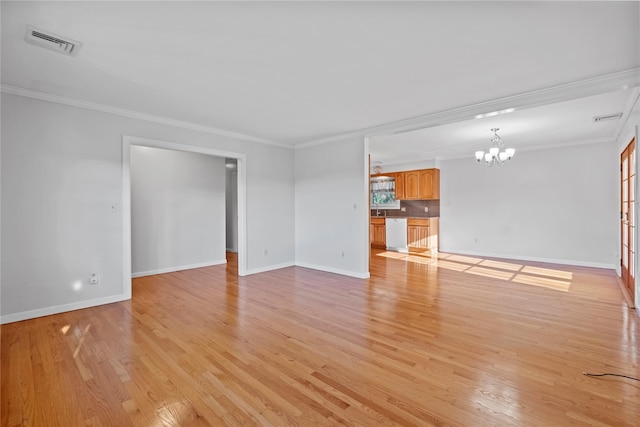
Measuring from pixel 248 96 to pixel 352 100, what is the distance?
1297mm

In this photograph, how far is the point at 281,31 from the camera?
7.29 feet

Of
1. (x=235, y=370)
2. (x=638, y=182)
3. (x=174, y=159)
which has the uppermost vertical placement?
(x=174, y=159)

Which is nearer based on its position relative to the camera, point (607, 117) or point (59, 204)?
point (59, 204)

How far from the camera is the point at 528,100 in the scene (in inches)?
135

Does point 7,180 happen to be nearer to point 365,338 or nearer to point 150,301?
point 150,301

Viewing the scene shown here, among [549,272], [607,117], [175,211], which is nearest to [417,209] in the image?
[549,272]

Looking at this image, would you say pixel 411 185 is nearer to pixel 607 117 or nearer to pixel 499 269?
pixel 499 269

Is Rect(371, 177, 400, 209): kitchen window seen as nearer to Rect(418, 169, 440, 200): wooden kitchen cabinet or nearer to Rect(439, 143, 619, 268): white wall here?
Rect(418, 169, 440, 200): wooden kitchen cabinet

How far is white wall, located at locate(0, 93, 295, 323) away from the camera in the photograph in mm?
Result: 3238

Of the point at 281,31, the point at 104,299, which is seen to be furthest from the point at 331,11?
the point at 104,299

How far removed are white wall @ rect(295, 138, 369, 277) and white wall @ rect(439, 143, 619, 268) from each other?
12.6ft

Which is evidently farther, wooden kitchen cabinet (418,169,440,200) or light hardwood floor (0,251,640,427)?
wooden kitchen cabinet (418,169,440,200)

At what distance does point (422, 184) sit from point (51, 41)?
301 inches

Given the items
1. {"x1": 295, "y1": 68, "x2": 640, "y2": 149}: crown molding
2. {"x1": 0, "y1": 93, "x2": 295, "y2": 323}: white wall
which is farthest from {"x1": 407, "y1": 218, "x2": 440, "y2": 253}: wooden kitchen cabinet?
{"x1": 0, "y1": 93, "x2": 295, "y2": 323}: white wall
